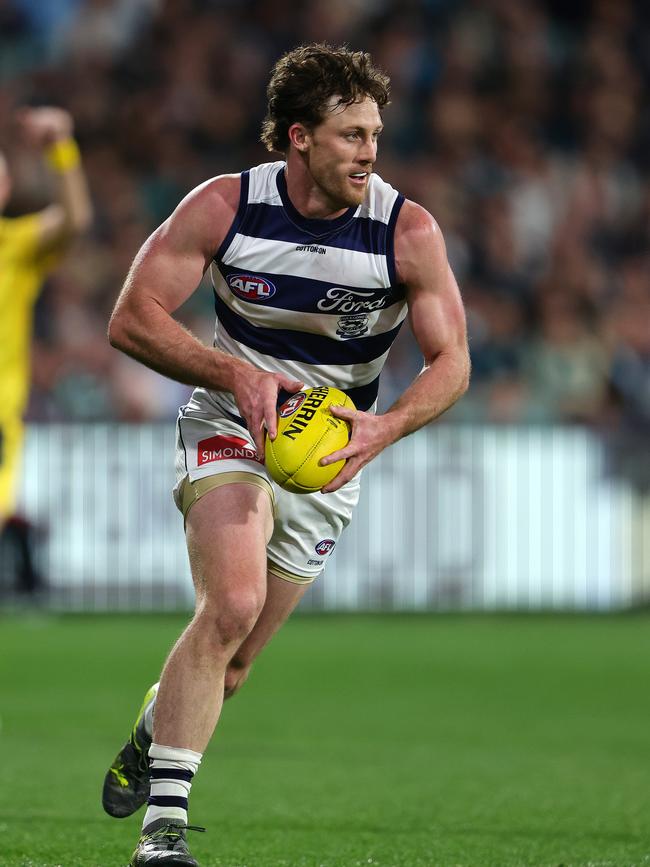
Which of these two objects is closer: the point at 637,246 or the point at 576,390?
the point at 576,390

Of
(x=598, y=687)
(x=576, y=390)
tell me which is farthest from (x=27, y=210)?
(x=598, y=687)

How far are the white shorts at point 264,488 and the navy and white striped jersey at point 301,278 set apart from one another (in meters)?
0.11

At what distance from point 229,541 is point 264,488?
0.34m

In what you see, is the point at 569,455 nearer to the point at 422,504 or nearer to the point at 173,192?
the point at 422,504

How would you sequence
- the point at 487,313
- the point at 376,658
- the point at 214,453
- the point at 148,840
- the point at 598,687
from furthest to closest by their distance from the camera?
the point at 487,313 → the point at 376,658 → the point at 598,687 → the point at 214,453 → the point at 148,840

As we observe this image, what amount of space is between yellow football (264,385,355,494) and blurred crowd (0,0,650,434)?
1046cm

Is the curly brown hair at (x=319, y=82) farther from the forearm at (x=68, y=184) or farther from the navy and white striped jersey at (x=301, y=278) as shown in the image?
the forearm at (x=68, y=184)

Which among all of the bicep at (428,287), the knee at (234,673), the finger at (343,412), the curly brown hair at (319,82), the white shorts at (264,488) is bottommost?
the knee at (234,673)

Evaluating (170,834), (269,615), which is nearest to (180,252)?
(269,615)

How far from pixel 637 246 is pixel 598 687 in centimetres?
772

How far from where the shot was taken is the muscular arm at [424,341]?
5184 millimetres

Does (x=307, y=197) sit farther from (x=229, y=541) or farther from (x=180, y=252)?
(x=229, y=541)

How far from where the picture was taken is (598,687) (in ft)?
36.4

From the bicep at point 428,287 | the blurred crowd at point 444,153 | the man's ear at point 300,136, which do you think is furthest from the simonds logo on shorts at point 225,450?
the blurred crowd at point 444,153
